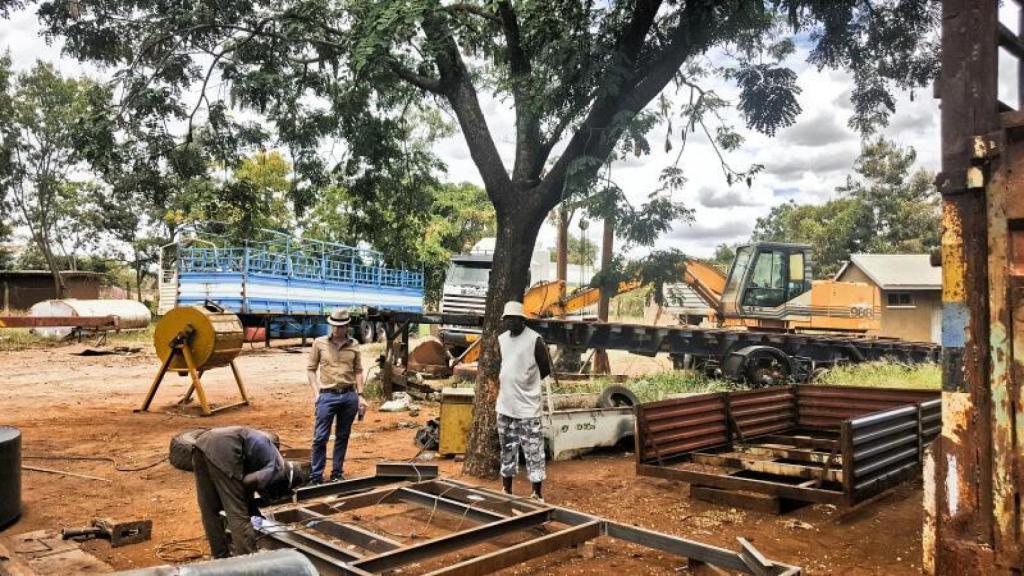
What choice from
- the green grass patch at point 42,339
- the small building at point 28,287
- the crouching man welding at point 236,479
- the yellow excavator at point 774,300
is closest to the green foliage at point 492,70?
the crouching man welding at point 236,479

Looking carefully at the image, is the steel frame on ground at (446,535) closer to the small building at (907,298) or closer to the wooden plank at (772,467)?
the wooden plank at (772,467)

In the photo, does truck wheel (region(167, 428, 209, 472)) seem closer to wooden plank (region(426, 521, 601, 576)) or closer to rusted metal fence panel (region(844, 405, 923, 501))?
wooden plank (region(426, 521, 601, 576))

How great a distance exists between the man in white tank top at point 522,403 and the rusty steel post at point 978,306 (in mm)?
3623

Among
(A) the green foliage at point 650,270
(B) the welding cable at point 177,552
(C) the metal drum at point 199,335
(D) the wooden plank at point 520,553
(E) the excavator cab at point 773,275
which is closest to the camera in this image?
(D) the wooden plank at point 520,553

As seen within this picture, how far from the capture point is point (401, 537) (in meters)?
5.91

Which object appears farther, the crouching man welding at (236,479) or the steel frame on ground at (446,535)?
the crouching man welding at (236,479)

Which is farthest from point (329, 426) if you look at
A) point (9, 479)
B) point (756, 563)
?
point (756, 563)

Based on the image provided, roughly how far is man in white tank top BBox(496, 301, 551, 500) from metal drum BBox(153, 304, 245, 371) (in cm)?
619

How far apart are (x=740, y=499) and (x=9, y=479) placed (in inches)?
251

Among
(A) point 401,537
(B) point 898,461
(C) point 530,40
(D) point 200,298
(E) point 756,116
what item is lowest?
(A) point 401,537

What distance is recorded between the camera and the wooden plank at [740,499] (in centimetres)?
620

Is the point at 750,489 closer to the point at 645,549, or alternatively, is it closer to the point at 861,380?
the point at 645,549

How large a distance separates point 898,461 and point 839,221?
36854mm

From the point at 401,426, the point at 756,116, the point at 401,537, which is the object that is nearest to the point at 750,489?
the point at 401,537
